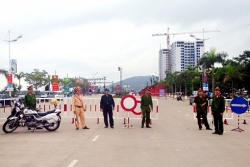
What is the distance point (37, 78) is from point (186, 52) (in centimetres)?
6379

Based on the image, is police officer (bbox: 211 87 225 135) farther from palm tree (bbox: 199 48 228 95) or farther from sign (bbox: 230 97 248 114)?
palm tree (bbox: 199 48 228 95)

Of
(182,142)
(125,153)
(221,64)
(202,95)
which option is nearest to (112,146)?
(125,153)

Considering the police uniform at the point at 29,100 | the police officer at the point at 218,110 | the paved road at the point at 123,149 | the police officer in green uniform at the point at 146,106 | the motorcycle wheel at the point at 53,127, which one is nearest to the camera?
the paved road at the point at 123,149

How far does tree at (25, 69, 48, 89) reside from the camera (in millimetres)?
81475

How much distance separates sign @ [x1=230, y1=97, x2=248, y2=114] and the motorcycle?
7.89 m

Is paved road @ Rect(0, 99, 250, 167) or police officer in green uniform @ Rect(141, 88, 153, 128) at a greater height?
police officer in green uniform @ Rect(141, 88, 153, 128)

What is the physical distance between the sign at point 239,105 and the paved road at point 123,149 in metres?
1.99

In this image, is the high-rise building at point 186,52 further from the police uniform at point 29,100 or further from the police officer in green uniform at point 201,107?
the police uniform at point 29,100

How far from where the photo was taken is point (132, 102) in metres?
17.1

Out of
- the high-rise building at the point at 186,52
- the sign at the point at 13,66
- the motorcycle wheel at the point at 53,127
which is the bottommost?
the motorcycle wheel at the point at 53,127

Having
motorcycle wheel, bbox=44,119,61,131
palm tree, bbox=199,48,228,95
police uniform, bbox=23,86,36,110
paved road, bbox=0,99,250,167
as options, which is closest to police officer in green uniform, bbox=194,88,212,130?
paved road, bbox=0,99,250,167

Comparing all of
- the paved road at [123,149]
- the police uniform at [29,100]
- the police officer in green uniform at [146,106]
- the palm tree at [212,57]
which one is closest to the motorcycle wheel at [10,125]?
the paved road at [123,149]

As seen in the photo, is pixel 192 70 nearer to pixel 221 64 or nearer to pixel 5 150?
pixel 221 64

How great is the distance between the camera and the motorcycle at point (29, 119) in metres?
14.6
